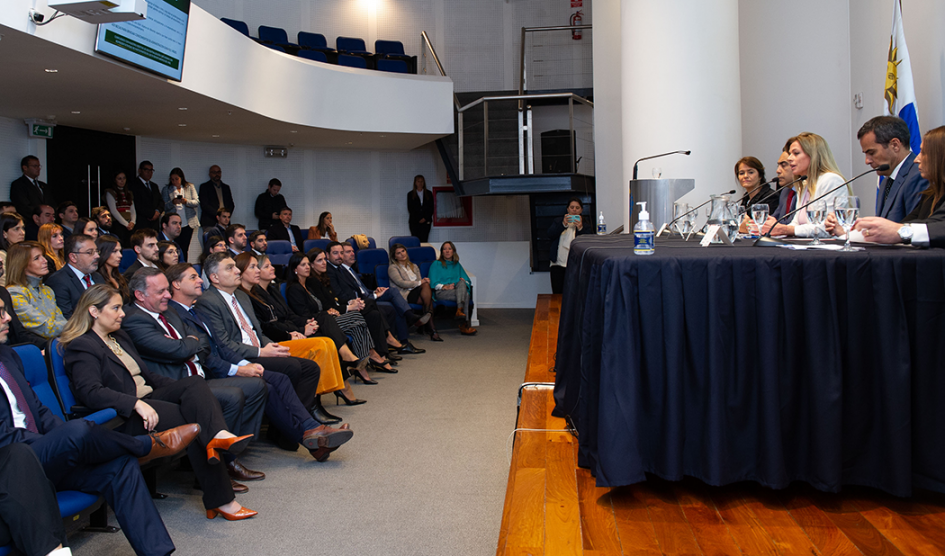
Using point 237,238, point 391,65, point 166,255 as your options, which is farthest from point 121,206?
point 391,65

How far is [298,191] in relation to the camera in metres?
11.2

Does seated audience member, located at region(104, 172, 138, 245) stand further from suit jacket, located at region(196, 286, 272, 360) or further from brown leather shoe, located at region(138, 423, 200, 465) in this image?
brown leather shoe, located at region(138, 423, 200, 465)

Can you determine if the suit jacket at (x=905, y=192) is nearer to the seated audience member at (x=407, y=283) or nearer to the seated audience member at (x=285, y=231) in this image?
the seated audience member at (x=407, y=283)

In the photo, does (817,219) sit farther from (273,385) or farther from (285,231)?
(285,231)

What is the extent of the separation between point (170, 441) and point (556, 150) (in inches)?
252

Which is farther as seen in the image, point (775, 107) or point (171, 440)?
point (775, 107)

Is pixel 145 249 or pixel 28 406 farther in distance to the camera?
pixel 145 249

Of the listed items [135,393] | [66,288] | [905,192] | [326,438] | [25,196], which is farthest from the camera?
[25,196]

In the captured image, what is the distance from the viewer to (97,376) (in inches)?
110

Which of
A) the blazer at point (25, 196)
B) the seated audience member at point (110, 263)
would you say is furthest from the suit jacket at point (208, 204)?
the seated audience member at point (110, 263)

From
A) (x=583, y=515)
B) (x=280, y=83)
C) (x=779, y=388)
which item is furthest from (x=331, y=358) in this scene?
(x=280, y=83)

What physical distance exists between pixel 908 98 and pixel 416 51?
9.13 m

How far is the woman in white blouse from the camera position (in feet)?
29.9

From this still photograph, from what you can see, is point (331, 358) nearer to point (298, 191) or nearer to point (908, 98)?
point (908, 98)
